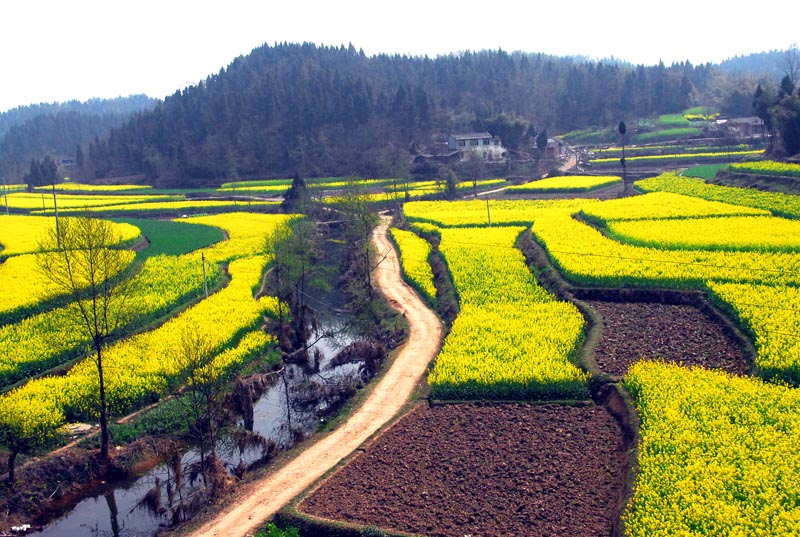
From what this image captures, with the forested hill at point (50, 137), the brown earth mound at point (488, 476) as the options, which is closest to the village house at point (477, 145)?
the brown earth mound at point (488, 476)

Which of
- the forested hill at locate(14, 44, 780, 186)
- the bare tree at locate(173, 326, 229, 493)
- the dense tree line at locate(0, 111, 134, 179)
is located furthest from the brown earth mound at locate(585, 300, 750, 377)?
the dense tree line at locate(0, 111, 134, 179)

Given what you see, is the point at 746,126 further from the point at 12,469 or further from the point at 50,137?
the point at 50,137

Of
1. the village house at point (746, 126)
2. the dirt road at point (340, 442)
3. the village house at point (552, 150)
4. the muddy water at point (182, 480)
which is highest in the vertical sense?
the village house at point (746, 126)

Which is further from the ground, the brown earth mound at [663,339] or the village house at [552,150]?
the village house at [552,150]

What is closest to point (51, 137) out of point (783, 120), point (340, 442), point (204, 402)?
point (783, 120)

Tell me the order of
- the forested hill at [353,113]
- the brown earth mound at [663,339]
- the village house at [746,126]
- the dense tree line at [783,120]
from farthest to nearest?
1. the forested hill at [353,113]
2. the village house at [746,126]
3. the dense tree line at [783,120]
4. the brown earth mound at [663,339]

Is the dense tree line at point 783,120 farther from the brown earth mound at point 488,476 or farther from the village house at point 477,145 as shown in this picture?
the brown earth mound at point 488,476

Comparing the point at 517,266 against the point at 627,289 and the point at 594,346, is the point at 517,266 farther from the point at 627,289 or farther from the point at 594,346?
the point at 594,346

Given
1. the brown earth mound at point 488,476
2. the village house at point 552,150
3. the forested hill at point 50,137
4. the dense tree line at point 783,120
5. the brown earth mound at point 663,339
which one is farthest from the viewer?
the forested hill at point 50,137
